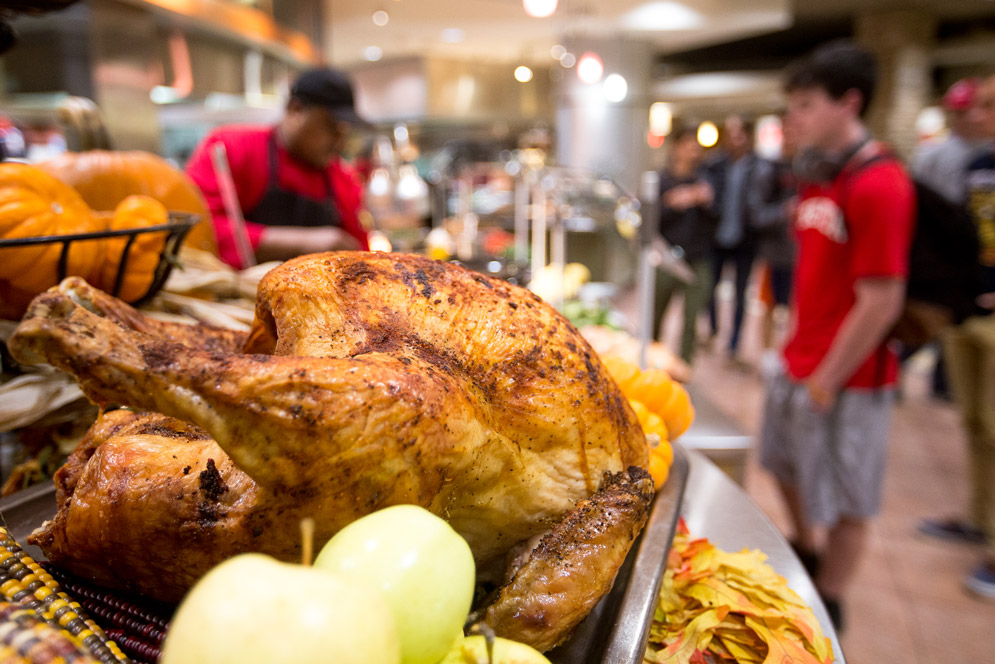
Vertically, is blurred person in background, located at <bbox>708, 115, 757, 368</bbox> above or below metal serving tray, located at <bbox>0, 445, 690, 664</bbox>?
above

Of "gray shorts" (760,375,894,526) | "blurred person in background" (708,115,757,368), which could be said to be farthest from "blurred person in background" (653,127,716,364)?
"gray shorts" (760,375,894,526)

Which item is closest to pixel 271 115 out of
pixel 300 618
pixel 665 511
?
pixel 665 511

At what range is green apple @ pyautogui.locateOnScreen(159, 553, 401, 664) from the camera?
1.38ft

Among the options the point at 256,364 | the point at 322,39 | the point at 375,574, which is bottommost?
the point at 375,574

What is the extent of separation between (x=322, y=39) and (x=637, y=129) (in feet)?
14.1

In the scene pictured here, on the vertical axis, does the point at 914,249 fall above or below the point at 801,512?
above

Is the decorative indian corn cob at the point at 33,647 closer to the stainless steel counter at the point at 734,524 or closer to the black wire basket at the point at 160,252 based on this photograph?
the black wire basket at the point at 160,252

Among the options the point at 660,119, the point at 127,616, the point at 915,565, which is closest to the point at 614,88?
the point at 660,119

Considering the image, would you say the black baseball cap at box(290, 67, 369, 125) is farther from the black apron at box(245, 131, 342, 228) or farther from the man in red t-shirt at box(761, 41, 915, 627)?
the man in red t-shirt at box(761, 41, 915, 627)

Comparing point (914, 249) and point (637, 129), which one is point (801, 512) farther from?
point (637, 129)

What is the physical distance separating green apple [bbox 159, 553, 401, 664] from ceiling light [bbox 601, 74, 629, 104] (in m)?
7.54

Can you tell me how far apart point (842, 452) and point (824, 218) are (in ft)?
2.99

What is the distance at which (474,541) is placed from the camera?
2.96 ft

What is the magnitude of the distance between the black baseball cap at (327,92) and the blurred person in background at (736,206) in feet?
14.7
